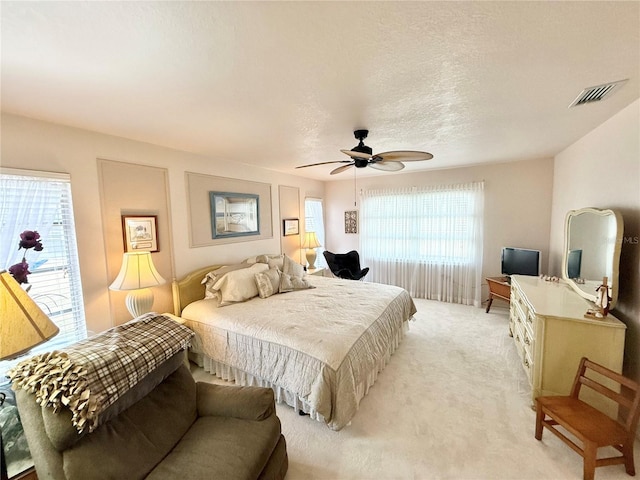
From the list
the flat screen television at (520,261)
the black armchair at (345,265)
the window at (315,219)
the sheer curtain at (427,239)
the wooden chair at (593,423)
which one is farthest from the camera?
the window at (315,219)

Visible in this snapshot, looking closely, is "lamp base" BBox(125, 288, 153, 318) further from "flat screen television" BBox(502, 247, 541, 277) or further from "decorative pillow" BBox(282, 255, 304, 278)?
"flat screen television" BBox(502, 247, 541, 277)

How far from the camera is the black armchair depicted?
4.93m

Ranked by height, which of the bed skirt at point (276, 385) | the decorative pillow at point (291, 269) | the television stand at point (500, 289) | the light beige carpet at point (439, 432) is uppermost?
the decorative pillow at point (291, 269)

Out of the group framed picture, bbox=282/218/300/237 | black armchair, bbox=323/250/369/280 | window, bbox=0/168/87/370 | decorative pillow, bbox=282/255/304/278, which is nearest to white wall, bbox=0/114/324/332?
window, bbox=0/168/87/370

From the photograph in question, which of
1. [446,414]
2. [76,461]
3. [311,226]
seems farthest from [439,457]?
[311,226]

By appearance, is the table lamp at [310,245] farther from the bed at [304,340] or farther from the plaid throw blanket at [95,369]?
the plaid throw blanket at [95,369]

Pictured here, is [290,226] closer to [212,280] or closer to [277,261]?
[277,261]

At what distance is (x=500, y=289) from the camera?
3.86 meters

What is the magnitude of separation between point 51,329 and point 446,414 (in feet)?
8.81

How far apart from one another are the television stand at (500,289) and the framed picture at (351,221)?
268 cm

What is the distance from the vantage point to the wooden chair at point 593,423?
60.4 inches

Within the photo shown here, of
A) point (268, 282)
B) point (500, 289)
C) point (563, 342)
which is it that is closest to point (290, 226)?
point (268, 282)

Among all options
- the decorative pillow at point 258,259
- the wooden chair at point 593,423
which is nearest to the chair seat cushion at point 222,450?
the wooden chair at point 593,423

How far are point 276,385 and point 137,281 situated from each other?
5.20 feet
